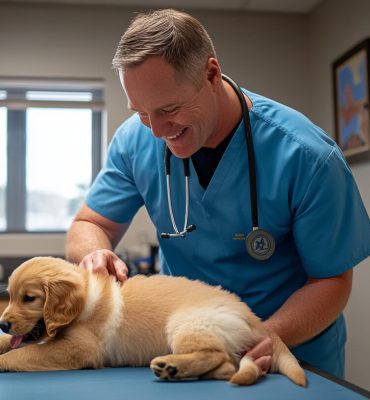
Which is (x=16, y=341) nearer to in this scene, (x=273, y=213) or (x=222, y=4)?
(x=273, y=213)

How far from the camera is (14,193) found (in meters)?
3.98

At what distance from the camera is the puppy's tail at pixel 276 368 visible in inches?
39.6

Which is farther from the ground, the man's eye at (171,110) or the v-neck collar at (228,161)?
the man's eye at (171,110)

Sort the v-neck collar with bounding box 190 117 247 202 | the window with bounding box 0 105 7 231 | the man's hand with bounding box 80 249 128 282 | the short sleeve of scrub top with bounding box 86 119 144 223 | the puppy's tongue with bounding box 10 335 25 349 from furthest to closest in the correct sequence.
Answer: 1. the window with bounding box 0 105 7 231
2. the short sleeve of scrub top with bounding box 86 119 144 223
3. the v-neck collar with bounding box 190 117 247 202
4. the man's hand with bounding box 80 249 128 282
5. the puppy's tongue with bounding box 10 335 25 349

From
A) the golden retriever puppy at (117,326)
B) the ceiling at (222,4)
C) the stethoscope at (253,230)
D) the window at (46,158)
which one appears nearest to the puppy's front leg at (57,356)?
the golden retriever puppy at (117,326)

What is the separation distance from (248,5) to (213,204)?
109 inches

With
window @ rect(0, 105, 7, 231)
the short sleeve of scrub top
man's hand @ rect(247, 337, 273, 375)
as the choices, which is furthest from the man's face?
window @ rect(0, 105, 7, 231)

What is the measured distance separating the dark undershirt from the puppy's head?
18.2 inches

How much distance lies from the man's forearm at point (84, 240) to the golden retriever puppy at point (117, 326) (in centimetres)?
30

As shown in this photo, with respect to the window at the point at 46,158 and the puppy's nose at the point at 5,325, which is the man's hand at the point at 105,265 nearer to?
the puppy's nose at the point at 5,325

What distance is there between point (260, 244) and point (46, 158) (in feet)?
9.61

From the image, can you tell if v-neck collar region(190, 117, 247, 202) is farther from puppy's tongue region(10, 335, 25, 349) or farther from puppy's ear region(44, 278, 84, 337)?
puppy's tongue region(10, 335, 25, 349)

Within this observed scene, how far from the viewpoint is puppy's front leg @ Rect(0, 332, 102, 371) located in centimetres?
111

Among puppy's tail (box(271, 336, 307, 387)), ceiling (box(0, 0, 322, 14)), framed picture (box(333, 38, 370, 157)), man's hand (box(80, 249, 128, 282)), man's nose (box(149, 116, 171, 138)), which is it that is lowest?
puppy's tail (box(271, 336, 307, 387))
